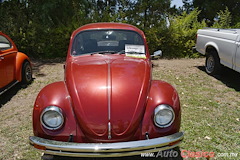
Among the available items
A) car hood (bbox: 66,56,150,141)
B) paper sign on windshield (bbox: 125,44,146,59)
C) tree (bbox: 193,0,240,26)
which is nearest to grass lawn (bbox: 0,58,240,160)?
car hood (bbox: 66,56,150,141)

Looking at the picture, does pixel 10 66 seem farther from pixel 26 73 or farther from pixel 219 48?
pixel 219 48

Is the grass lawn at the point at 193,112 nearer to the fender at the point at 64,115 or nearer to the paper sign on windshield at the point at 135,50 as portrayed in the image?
the fender at the point at 64,115

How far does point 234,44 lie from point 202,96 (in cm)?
170

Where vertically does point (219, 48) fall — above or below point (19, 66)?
above

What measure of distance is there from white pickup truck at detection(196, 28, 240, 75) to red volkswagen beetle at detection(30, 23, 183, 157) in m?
3.58

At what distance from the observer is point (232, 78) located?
674 cm

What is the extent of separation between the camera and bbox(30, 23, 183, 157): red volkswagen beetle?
2264 millimetres

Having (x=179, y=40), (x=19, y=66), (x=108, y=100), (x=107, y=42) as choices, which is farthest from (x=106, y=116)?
(x=179, y=40)

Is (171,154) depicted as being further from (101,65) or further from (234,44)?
(234,44)

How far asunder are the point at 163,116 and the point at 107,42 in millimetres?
1987

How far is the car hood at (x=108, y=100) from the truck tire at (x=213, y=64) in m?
4.35

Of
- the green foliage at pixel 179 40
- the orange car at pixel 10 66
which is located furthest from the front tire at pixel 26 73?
the green foliage at pixel 179 40

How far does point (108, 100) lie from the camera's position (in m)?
2.53

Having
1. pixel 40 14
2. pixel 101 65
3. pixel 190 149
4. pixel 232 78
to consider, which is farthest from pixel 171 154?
pixel 40 14
